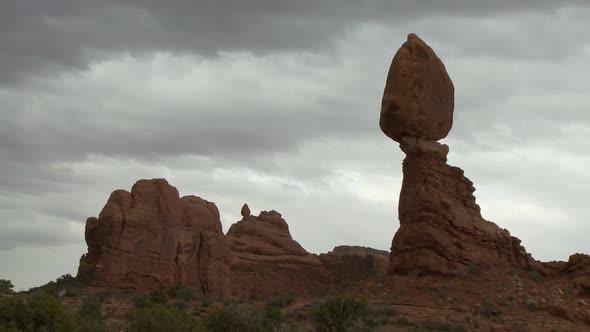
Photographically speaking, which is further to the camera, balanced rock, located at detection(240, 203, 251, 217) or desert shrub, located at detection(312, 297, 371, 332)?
balanced rock, located at detection(240, 203, 251, 217)

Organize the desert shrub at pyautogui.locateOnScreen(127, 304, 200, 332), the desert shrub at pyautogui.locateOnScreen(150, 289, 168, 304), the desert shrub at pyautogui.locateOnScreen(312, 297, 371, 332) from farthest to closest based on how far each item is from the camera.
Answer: the desert shrub at pyautogui.locateOnScreen(150, 289, 168, 304)
the desert shrub at pyautogui.locateOnScreen(312, 297, 371, 332)
the desert shrub at pyautogui.locateOnScreen(127, 304, 200, 332)

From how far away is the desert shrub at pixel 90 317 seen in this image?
110ft

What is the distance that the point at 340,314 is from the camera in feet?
126

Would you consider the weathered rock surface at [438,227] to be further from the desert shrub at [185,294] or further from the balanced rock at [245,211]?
the balanced rock at [245,211]

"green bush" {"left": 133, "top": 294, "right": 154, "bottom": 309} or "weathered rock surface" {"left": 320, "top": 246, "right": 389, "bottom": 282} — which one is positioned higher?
"weathered rock surface" {"left": 320, "top": 246, "right": 389, "bottom": 282}

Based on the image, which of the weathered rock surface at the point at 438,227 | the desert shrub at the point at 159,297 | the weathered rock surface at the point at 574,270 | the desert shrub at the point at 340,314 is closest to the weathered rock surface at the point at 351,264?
the desert shrub at the point at 159,297

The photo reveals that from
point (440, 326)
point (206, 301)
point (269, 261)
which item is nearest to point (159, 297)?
point (206, 301)

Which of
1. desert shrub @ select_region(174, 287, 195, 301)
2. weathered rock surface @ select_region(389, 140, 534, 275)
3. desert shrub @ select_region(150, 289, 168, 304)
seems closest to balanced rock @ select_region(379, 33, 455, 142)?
weathered rock surface @ select_region(389, 140, 534, 275)

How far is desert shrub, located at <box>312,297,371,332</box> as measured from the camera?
124 feet

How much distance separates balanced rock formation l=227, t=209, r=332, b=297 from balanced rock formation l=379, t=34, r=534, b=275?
1974cm

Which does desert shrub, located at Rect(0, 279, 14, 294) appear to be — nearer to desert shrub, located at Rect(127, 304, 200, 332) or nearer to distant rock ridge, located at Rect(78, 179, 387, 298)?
distant rock ridge, located at Rect(78, 179, 387, 298)

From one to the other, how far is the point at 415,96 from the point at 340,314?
41.8ft

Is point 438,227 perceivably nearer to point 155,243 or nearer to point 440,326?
point 440,326

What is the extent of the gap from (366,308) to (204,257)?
839 inches
